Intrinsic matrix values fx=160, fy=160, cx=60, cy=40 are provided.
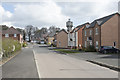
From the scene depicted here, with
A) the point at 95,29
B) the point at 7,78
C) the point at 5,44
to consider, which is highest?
the point at 95,29

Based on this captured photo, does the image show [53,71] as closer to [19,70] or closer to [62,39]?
[19,70]

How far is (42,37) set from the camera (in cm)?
14200

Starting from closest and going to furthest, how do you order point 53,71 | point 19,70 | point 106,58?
point 53,71
point 19,70
point 106,58

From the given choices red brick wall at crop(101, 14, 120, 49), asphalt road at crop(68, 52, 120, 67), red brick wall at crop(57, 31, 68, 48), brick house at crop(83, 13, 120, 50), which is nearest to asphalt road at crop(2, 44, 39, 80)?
asphalt road at crop(68, 52, 120, 67)

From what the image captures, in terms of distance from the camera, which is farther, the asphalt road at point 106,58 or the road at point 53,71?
the asphalt road at point 106,58

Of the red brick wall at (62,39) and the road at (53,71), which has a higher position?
the red brick wall at (62,39)

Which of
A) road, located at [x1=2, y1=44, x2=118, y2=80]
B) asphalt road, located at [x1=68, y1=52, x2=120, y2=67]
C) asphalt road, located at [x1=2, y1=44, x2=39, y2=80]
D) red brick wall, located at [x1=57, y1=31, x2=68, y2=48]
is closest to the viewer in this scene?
road, located at [x1=2, y1=44, x2=118, y2=80]

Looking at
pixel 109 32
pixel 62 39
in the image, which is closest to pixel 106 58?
pixel 109 32

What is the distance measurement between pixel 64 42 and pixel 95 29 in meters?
27.8

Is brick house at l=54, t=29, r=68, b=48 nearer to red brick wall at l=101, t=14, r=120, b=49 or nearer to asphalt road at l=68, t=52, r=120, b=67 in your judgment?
red brick wall at l=101, t=14, r=120, b=49

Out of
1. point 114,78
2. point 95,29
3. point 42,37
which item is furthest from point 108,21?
point 42,37

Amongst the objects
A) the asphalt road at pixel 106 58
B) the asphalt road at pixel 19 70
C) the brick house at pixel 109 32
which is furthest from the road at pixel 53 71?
the brick house at pixel 109 32

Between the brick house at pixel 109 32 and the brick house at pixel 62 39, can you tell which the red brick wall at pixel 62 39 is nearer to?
the brick house at pixel 62 39

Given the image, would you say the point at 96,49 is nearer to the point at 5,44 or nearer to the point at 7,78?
the point at 5,44
